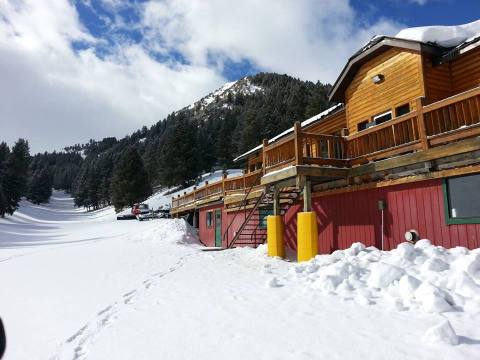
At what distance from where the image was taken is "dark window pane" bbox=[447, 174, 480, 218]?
7785 mm

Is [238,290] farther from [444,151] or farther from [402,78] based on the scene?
[402,78]

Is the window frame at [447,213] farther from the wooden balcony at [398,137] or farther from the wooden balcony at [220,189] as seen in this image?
the wooden balcony at [220,189]

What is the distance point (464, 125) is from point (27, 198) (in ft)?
374

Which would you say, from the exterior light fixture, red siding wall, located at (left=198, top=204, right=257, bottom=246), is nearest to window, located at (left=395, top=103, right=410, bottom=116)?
the exterior light fixture

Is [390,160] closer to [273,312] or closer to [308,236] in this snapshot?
[308,236]

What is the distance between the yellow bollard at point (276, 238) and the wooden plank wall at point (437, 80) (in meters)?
6.21

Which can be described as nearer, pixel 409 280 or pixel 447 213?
pixel 409 280

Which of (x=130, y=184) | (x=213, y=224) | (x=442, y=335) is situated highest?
(x=130, y=184)

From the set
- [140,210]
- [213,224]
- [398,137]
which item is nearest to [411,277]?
[398,137]

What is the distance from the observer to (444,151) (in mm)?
8078

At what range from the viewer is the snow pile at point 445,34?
11.6m

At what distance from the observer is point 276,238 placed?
12477 mm

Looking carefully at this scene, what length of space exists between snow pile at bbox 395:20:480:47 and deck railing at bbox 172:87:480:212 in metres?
4.11

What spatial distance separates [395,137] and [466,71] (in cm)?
403
